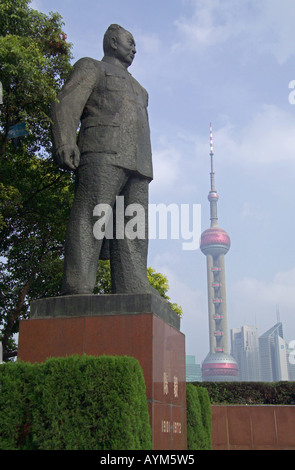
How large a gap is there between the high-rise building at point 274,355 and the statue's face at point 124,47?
386ft

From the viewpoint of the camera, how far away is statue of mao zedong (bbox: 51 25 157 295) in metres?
4.71

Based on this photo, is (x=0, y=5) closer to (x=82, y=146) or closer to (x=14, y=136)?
(x=14, y=136)

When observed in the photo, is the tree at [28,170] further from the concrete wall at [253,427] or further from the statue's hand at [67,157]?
the concrete wall at [253,427]

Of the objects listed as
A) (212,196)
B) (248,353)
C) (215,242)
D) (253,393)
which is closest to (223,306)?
(215,242)

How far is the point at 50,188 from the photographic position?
35.0 feet

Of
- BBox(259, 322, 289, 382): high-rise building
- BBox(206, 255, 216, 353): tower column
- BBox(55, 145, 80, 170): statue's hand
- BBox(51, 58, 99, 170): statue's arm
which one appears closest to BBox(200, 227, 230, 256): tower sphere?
BBox(206, 255, 216, 353): tower column

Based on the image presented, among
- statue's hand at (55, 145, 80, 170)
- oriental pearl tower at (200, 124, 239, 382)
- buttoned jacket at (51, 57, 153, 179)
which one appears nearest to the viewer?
statue's hand at (55, 145, 80, 170)

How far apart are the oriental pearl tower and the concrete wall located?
307 ft

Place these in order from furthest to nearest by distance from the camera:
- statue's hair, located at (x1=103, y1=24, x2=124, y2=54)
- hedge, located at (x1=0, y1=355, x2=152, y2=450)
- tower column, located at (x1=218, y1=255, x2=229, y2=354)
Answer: tower column, located at (x1=218, y1=255, x2=229, y2=354) < statue's hair, located at (x1=103, y1=24, x2=124, y2=54) < hedge, located at (x1=0, y1=355, x2=152, y2=450)

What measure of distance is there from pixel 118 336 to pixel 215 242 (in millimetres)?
109595

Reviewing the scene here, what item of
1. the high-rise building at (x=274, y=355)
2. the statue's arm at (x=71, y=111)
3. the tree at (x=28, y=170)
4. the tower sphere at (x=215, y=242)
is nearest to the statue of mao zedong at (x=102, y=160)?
the statue's arm at (x=71, y=111)

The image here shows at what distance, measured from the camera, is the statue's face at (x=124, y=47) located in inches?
213

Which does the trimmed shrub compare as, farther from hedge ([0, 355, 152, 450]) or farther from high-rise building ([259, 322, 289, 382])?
high-rise building ([259, 322, 289, 382])
